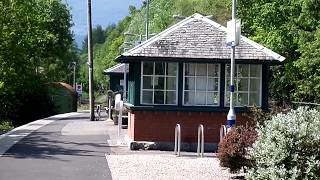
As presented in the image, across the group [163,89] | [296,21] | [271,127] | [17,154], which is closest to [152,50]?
[163,89]

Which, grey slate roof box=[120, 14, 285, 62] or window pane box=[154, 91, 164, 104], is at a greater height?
grey slate roof box=[120, 14, 285, 62]

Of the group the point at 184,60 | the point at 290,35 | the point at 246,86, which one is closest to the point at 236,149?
the point at 184,60

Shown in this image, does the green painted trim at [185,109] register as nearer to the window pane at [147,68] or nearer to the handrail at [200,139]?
the handrail at [200,139]

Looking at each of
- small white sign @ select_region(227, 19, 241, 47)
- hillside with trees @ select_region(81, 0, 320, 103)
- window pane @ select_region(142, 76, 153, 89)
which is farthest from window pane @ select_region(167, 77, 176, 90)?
hillside with trees @ select_region(81, 0, 320, 103)

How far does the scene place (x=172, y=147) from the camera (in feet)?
66.3

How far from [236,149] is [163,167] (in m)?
3.19

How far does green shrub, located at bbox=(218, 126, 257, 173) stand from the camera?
1261cm

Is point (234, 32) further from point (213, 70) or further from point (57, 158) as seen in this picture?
point (57, 158)

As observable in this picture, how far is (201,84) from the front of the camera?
2050cm

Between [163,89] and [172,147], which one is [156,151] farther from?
[163,89]

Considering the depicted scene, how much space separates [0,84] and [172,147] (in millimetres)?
15900

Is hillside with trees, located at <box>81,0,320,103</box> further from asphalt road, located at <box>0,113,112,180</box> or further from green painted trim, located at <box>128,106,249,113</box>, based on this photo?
asphalt road, located at <box>0,113,112,180</box>

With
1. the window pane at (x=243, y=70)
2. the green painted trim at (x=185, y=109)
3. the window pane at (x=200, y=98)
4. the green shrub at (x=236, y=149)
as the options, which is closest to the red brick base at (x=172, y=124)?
the green painted trim at (x=185, y=109)

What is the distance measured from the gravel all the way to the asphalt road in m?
0.37
